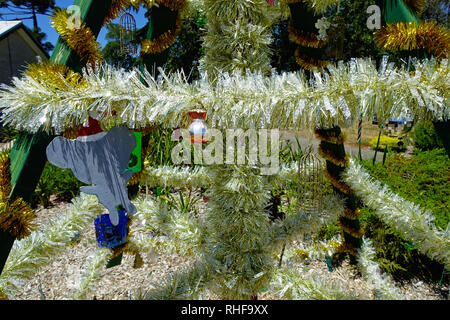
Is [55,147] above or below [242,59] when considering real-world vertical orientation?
below

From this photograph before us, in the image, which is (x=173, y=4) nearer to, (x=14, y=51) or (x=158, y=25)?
(x=158, y=25)

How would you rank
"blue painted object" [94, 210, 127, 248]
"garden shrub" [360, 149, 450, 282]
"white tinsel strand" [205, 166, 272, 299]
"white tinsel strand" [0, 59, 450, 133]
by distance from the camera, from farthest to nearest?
"garden shrub" [360, 149, 450, 282] < "blue painted object" [94, 210, 127, 248] < "white tinsel strand" [205, 166, 272, 299] < "white tinsel strand" [0, 59, 450, 133]

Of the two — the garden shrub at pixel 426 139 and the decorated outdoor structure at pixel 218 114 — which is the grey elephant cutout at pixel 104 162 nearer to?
the decorated outdoor structure at pixel 218 114

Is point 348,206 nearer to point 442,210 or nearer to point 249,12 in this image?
point 249,12

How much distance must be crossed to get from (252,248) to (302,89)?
16.5 inches

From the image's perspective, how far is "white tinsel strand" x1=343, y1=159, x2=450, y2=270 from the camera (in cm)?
58

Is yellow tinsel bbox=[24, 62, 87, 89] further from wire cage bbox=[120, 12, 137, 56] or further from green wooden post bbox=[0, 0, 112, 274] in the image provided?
wire cage bbox=[120, 12, 137, 56]

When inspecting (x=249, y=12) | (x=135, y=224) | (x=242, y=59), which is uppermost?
(x=249, y=12)

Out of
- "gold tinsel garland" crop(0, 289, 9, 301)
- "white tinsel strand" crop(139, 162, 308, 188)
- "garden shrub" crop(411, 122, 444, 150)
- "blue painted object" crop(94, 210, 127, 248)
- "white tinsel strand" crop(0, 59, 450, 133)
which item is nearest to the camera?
"white tinsel strand" crop(0, 59, 450, 133)

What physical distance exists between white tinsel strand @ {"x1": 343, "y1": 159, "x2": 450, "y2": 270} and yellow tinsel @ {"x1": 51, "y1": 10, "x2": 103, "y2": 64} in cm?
80

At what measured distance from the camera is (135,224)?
2.39 m

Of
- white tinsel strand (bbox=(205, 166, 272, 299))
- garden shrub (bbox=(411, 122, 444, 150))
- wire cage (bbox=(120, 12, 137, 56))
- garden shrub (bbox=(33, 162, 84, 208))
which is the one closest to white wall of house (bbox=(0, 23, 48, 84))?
garden shrub (bbox=(33, 162, 84, 208))

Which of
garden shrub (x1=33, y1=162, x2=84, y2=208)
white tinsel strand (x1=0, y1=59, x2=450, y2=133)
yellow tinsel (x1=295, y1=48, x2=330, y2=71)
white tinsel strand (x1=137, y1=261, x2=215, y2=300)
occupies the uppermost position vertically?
yellow tinsel (x1=295, y1=48, x2=330, y2=71)
